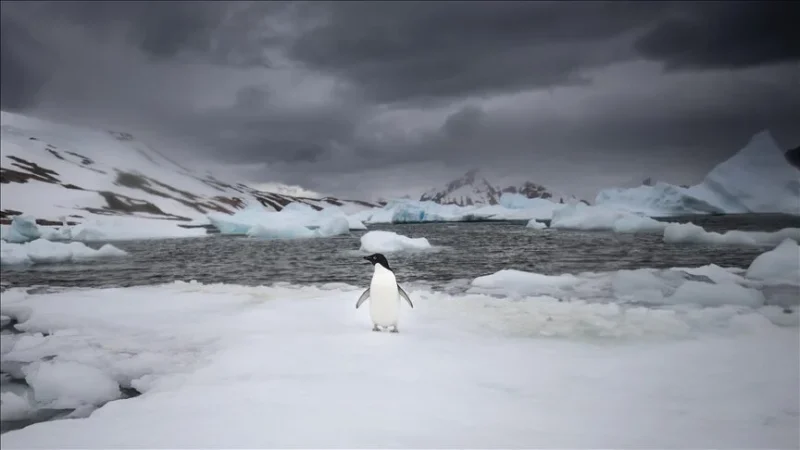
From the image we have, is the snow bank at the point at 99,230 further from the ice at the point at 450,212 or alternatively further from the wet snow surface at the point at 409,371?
the ice at the point at 450,212

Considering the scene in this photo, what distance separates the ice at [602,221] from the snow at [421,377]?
66.4ft

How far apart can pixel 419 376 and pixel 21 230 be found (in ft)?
68.1

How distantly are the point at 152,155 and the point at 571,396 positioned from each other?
2784 centimetres

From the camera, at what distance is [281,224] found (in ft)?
89.3

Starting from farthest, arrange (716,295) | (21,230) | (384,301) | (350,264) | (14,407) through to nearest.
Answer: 1. (21,230)
2. (350,264)
3. (716,295)
4. (384,301)
5. (14,407)

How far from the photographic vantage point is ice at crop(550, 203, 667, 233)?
77.6 ft

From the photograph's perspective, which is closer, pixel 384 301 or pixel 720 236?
pixel 384 301

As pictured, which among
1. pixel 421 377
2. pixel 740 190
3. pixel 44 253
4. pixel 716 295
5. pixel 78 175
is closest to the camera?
pixel 421 377

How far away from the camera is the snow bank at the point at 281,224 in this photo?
25.9m

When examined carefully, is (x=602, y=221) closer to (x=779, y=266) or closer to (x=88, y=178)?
(x=779, y=266)

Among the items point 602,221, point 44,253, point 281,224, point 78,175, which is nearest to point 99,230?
point 78,175

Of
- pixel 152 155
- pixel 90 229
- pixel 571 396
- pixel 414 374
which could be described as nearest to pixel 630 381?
pixel 571 396

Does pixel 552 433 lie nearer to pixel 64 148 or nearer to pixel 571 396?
pixel 571 396

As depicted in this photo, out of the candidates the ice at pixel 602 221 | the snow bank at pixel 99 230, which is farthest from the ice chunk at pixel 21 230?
the ice at pixel 602 221
